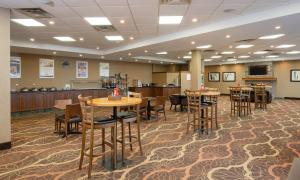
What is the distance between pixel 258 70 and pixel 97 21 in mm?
14590

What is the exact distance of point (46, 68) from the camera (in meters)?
10.8

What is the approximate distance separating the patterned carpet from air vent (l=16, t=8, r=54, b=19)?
9.71 feet

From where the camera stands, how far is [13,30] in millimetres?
6602

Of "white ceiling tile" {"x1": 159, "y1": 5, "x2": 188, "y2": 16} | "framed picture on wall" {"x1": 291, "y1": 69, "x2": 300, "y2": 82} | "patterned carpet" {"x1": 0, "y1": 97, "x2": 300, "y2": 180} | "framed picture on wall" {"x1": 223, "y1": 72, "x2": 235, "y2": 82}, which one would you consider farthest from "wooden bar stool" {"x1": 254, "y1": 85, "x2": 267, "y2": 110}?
"framed picture on wall" {"x1": 223, "y1": 72, "x2": 235, "y2": 82}

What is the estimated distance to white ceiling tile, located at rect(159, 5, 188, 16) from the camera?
4637 mm

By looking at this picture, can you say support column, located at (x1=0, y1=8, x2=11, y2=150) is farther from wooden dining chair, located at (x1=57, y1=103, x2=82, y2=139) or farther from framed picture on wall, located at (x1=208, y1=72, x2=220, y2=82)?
framed picture on wall, located at (x1=208, y1=72, x2=220, y2=82)

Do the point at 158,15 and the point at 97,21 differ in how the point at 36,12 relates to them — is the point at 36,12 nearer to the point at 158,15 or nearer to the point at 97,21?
the point at 97,21

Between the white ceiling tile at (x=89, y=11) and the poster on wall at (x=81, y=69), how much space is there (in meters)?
7.37

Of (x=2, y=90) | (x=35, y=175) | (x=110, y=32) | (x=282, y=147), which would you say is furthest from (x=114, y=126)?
(x=110, y=32)

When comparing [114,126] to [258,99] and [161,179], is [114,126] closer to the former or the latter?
[161,179]

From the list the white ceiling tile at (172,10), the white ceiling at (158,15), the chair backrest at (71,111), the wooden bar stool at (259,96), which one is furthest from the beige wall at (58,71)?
the wooden bar stool at (259,96)

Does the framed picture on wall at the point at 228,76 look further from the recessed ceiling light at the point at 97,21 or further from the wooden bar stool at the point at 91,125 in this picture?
the wooden bar stool at the point at 91,125

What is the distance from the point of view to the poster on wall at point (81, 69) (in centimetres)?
1210

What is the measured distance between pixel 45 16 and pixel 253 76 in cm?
1569
